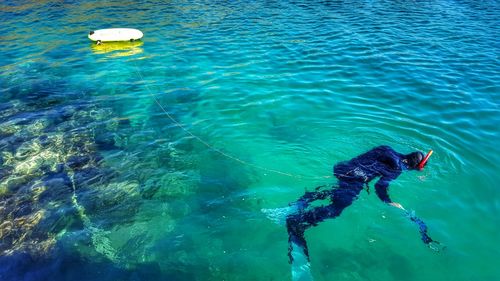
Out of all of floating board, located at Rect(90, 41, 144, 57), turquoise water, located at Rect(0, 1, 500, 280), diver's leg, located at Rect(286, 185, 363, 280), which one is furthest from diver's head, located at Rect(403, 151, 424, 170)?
floating board, located at Rect(90, 41, 144, 57)

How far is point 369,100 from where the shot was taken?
11766 millimetres

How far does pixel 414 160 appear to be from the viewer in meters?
8.05

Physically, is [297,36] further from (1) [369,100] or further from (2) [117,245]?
(2) [117,245]

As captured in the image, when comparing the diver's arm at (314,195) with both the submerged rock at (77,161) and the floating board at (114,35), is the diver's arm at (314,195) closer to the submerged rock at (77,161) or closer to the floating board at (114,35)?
the submerged rock at (77,161)

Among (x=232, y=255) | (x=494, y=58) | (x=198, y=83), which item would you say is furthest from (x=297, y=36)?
(x=232, y=255)

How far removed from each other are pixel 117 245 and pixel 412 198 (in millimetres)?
6139

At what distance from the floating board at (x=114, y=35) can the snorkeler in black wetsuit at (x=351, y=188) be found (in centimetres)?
1265

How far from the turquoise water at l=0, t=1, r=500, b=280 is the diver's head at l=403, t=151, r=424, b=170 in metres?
0.33

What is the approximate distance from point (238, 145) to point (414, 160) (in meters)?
4.37

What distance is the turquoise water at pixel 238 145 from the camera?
21.6 ft

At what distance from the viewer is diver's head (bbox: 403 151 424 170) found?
8.02 metres

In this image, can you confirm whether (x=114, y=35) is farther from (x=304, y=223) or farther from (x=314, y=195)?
(x=304, y=223)

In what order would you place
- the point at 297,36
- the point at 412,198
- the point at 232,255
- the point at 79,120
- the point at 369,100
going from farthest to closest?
the point at 297,36, the point at 369,100, the point at 79,120, the point at 412,198, the point at 232,255

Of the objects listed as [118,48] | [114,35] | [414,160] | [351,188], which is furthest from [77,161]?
[114,35]
